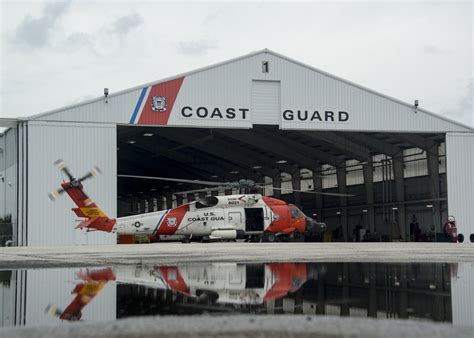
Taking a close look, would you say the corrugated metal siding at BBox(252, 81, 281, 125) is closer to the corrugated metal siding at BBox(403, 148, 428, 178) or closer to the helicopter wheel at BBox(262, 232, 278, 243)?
the helicopter wheel at BBox(262, 232, 278, 243)

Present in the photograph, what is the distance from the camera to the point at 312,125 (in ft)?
92.7

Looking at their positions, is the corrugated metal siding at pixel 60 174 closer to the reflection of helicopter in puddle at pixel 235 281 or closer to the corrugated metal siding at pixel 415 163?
the reflection of helicopter in puddle at pixel 235 281

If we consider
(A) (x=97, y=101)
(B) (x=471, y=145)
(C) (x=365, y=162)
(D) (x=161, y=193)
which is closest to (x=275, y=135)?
(C) (x=365, y=162)

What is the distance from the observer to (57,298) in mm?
5488

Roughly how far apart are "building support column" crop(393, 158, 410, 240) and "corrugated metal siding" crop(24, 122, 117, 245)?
743 inches

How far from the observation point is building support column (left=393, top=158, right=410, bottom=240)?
37969 mm

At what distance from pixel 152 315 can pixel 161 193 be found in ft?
196

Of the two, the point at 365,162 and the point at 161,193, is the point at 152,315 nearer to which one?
the point at 365,162

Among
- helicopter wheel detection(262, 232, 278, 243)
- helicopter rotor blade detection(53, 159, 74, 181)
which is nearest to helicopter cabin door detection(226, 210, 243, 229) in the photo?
helicopter wheel detection(262, 232, 278, 243)

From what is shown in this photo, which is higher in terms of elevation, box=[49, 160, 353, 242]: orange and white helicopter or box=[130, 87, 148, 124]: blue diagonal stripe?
box=[130, 87, 148, 124]: blue diagonal stripe

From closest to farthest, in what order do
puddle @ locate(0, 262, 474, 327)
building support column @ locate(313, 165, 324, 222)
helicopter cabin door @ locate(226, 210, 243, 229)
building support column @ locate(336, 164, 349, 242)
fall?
1. puddle @ locate(0, 262, 474, 327)
2. helicopter cabin door @ locate(226, 210, 243, 229)
3. building support column @ locate(336, 164, 349, 242)
4. building support column @ locate(313, 165, 324, 222)

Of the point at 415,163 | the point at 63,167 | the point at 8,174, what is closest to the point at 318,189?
the point at 415,163

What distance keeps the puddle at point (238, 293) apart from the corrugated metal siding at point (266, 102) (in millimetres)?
19669

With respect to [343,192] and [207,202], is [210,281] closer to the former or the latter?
[207,202]
